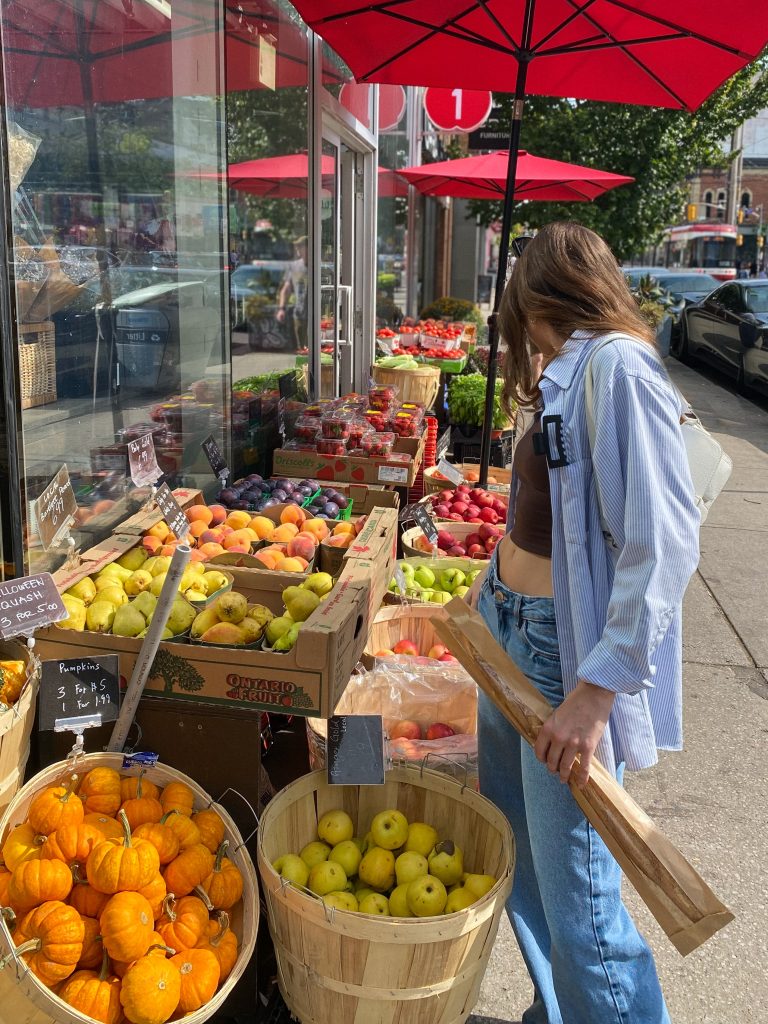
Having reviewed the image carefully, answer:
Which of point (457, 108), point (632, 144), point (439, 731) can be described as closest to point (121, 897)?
point (439, 731)

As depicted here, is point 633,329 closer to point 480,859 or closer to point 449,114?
point 480,859

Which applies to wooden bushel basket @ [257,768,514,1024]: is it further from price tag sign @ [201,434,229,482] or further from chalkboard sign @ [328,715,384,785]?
price tag sign @ [201,434,229,482]

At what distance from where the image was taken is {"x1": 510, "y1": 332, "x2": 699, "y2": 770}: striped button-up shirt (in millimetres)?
1690

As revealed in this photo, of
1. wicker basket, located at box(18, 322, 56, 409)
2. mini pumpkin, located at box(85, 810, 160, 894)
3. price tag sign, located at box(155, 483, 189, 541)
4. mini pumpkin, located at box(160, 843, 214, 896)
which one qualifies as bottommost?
mini pumpkin, located at box(160, 843, 214, 896)

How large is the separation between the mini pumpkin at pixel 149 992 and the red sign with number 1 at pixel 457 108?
35.0ft

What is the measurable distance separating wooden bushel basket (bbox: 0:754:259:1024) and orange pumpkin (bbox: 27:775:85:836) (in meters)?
0.05

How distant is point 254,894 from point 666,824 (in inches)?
75.9

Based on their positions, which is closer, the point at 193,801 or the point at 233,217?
the point at 193,801

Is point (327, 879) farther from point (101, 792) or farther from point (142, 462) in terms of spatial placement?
point (142, 462)

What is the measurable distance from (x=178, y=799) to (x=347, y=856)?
1.60 ft

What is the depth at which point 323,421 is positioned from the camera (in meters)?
5.42

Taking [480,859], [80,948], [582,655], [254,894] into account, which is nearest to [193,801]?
[254,894]

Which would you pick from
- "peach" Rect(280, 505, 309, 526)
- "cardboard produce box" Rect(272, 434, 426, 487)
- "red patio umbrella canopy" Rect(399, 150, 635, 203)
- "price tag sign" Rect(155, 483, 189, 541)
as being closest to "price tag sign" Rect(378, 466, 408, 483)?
"cardboard produce box" Rect(272, 434, 426, 487)

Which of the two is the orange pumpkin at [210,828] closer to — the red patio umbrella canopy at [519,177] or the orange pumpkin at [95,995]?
the orange pumpkin at [95,995]
